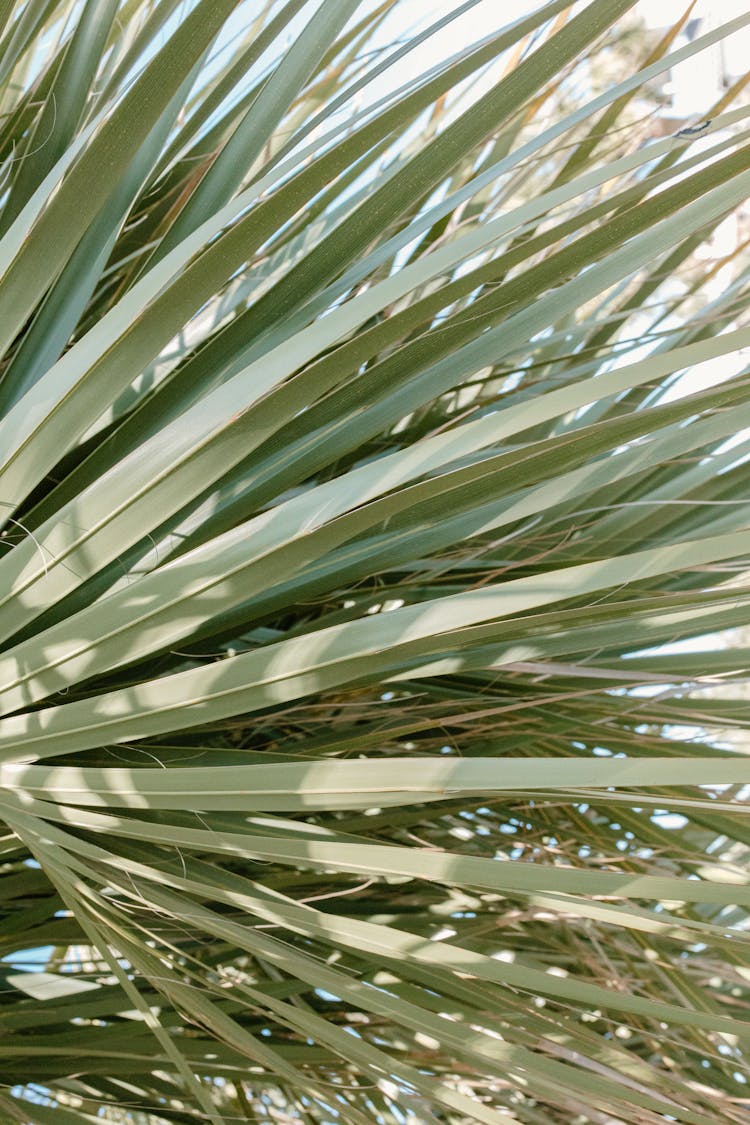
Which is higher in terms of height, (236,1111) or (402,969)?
(402,969)

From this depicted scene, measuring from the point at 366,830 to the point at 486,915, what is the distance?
0.12m

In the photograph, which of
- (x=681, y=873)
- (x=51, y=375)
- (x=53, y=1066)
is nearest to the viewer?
(x=51, y=375)

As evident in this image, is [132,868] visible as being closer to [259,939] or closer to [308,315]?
[259,939]

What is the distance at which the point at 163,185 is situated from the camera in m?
0.66

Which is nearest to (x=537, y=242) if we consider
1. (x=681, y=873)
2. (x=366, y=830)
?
(x=366, y=830)

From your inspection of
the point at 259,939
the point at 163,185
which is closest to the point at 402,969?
the point at 259,939

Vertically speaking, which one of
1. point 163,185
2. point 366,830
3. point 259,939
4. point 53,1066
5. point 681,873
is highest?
point 163,185

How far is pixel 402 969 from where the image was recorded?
1.75 ft

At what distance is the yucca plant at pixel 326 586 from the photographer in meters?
0.38

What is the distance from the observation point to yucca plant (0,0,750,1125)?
375mm

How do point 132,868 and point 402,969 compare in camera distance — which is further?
point 402,969

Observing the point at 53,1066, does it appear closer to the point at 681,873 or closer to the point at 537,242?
the point at 681,873

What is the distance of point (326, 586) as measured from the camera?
540 mm

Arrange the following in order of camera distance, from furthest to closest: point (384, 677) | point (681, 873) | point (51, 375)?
point (681, 873) < point (384, 677) < point (51, 375)
